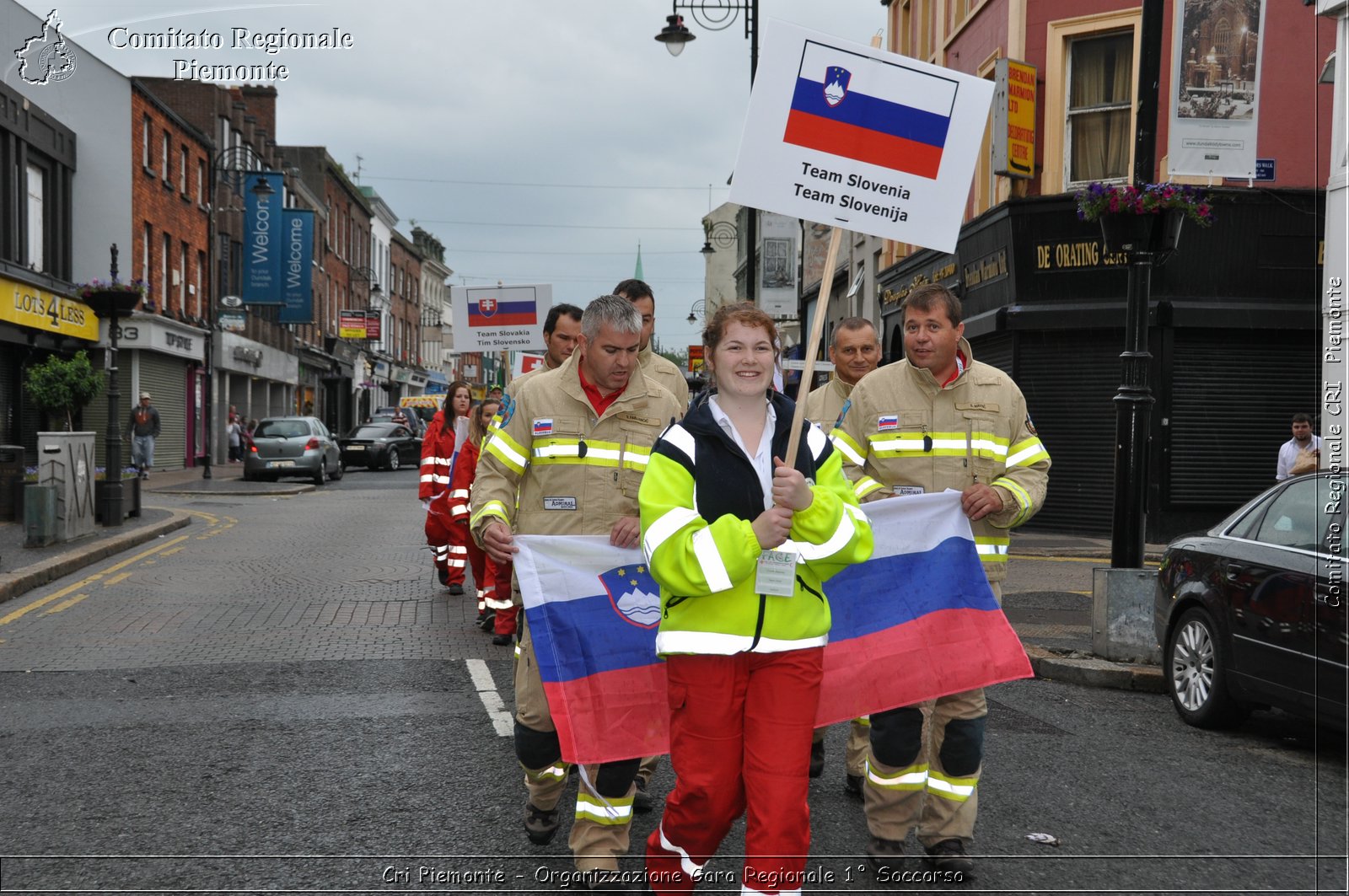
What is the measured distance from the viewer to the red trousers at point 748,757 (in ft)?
11.6

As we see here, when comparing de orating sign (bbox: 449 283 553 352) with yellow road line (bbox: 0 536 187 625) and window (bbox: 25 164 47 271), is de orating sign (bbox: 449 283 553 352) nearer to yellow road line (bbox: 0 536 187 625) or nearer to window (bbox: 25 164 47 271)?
yellow road line (bbox: 0 536 187 625)

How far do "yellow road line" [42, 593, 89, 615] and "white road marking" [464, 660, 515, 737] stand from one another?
14.8ft

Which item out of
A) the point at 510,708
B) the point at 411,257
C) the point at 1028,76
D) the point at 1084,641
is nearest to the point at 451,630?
the point at 510,708

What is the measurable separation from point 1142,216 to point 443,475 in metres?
6.40

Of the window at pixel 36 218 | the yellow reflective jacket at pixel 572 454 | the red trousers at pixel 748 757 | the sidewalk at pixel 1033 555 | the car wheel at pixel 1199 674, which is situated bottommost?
the sidewalk at pixel 1033 555

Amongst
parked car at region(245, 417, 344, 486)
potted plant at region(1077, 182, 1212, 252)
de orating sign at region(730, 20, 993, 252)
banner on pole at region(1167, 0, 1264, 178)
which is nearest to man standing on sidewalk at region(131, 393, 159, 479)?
parked car at region(245, 417, 344, 486)

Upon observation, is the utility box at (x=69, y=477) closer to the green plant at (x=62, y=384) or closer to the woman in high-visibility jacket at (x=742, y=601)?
the green plant at (x=62, y=384)

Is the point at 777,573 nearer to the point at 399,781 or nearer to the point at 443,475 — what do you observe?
the point at 399,781

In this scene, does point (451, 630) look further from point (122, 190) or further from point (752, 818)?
point (122, 190)

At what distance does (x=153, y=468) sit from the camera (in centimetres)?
3538

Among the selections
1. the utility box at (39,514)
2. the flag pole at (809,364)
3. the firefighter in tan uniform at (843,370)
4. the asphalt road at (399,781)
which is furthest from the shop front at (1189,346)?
the flag pole at (809,364)

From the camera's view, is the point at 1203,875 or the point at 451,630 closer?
the point at 1203,875

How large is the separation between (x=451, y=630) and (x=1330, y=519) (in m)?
6.24

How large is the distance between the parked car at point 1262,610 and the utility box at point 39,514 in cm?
1223
